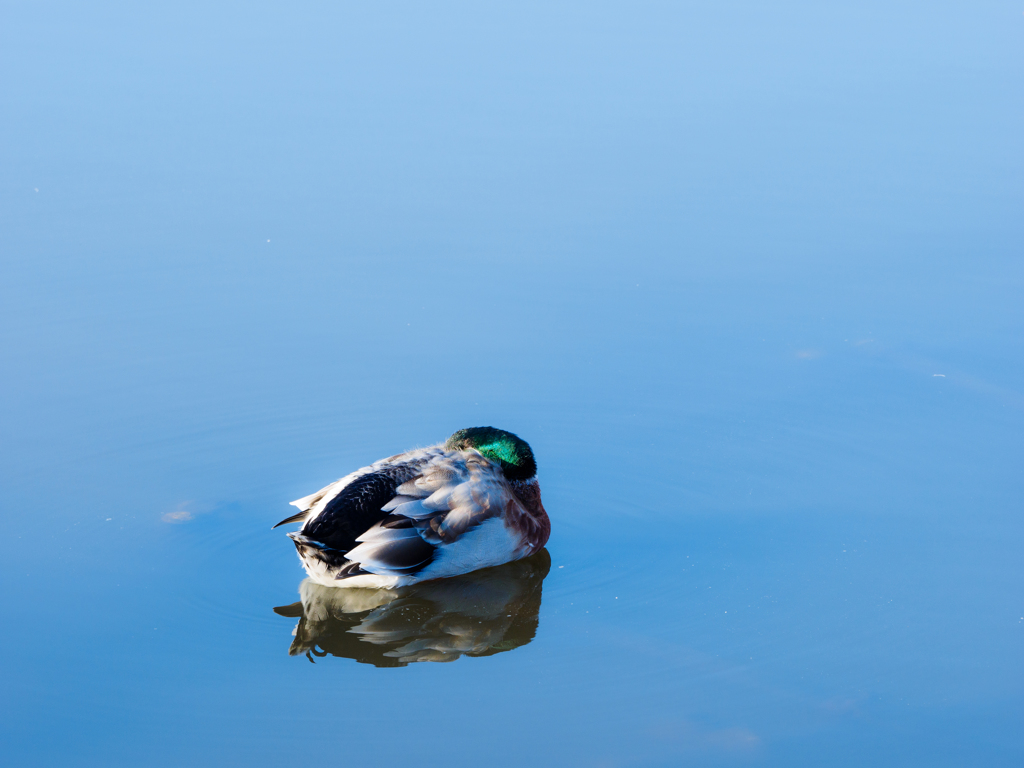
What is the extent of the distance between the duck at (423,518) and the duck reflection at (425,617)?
0.07 meters

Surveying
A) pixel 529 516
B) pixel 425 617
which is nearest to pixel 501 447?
pixel 529 516

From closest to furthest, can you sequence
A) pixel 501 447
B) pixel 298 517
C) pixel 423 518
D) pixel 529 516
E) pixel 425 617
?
pixel 425 617
pixel 423 518
pixel 298 517
pixel 529 516
pixel 501 447

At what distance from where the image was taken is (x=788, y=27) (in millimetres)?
12016

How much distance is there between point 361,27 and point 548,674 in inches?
336

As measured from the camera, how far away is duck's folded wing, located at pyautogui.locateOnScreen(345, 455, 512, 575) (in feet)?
18.3

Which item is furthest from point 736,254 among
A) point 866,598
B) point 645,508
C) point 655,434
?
point 866,598

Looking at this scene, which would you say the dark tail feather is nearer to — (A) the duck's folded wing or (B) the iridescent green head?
(A) the duck's folded wing

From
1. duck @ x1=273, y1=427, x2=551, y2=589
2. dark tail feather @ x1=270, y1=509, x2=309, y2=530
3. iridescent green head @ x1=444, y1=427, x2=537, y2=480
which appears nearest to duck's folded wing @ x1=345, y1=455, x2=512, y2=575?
duck @ x1=273, y1=427, x2=551, y2=589

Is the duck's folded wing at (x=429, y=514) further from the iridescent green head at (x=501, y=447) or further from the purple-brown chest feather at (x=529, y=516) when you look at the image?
the iridescent green head at (x=501, y=447)

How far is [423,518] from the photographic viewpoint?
5.73 meters

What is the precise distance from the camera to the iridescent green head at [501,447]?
245 inches

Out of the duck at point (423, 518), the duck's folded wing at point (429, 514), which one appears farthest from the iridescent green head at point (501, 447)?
the duck's folded wing at point (429, 514)

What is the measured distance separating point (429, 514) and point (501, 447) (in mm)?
684

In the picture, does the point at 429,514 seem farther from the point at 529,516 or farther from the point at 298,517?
the point at 298,517
